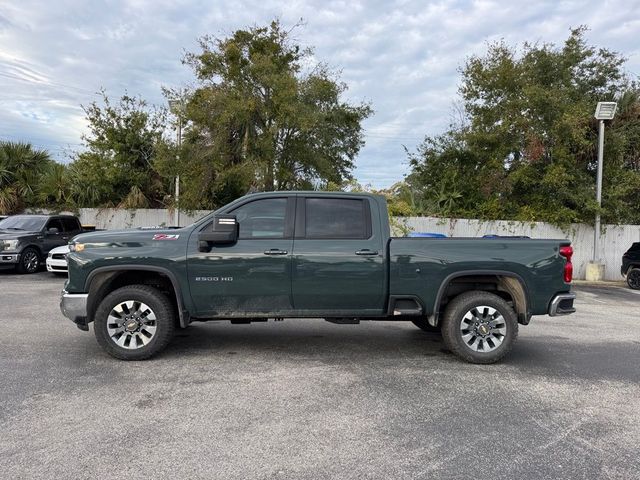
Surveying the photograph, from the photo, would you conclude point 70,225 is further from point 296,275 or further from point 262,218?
point 296,275

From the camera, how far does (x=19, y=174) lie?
20.1 meters

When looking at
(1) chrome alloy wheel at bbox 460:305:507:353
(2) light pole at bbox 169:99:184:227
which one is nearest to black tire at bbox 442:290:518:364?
(1) chrome alloy wheel at bbox 460:305:507:353


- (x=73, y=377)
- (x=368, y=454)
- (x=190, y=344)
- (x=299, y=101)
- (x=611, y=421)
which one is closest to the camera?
(x=368, y=454)

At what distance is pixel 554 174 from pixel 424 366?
528 inches

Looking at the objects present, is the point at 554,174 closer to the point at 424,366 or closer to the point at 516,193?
the point at 516,193

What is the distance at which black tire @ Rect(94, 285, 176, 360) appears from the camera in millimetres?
5426

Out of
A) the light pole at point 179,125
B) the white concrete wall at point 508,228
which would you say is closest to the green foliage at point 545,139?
the white concrete wall at point 508,228

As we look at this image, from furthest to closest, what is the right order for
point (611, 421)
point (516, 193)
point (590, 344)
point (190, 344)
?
point (516, 193), point (590, 344), point (190, 344), point (611, 421)

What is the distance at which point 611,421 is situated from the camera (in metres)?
4.11

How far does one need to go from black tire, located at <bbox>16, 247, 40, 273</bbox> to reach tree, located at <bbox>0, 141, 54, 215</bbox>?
7.13m

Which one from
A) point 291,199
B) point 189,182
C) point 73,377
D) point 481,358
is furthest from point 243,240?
point 189,182

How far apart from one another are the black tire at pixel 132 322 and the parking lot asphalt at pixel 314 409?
6.4 inches

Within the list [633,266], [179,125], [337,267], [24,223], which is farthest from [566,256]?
[179,125]

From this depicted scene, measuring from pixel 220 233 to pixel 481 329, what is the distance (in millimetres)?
3236
